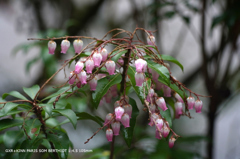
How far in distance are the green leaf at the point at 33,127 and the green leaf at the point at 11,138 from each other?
5cm

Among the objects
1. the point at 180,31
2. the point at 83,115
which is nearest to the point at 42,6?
the point at 180,31

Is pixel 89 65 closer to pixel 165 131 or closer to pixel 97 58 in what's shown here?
pixel 97 58

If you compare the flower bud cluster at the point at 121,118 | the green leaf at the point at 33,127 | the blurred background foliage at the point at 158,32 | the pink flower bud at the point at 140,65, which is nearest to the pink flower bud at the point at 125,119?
the flower bud cluster at the point at 121,118

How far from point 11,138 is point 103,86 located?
29 centimetres

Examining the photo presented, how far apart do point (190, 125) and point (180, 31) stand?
100 centimetres

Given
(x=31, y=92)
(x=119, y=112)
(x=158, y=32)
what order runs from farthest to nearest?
(x=158, y=32) → (x=31, y=92) → (x=119, y=112)

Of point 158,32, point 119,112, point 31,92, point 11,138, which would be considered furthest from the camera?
point 158,32

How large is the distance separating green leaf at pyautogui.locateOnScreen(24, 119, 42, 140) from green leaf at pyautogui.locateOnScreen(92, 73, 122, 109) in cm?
18

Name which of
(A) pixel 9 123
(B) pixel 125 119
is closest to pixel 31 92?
(A) pixel 9 123

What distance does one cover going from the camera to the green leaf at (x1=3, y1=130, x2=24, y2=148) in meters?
0.71

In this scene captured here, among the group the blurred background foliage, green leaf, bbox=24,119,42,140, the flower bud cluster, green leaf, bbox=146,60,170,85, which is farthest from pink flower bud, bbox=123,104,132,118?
the blurred background foliage

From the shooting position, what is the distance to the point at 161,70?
66 cm

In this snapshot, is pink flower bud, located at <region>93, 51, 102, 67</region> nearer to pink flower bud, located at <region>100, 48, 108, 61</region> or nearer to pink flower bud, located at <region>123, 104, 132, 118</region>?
pink flower bud, located at <region>100, 48, 108, 61</region>

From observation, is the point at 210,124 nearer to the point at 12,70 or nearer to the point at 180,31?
the point at 180,31
